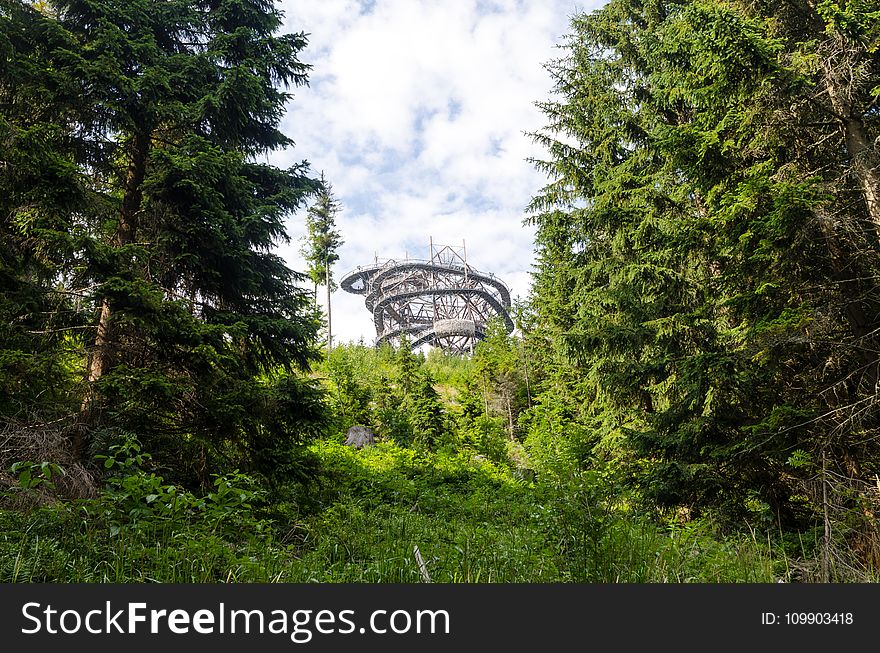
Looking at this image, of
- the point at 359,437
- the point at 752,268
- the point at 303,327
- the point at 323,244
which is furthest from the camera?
the point at 323,244

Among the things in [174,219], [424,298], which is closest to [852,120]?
[174,219]

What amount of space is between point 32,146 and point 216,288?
9.53ft

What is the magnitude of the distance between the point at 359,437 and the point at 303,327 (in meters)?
12.4

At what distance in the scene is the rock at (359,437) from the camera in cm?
1894

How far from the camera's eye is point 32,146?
18.1ft

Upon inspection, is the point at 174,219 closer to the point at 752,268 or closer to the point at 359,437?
the point at 752,268

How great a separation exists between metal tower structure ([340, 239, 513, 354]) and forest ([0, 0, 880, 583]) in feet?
106

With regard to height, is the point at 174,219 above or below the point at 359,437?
above

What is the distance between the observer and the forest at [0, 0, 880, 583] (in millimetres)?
4016

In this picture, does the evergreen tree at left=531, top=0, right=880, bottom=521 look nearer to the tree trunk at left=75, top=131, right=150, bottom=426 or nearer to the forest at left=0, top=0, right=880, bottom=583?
the forest at left=0, top=0, right=880, bottom=583

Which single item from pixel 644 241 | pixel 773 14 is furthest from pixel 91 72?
pixel 773 14

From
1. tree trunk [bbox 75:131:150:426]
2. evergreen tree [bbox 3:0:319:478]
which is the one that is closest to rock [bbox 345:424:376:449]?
evergreen tree [bbox 3:0:319:478]

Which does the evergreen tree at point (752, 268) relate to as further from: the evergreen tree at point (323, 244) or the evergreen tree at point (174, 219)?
the evergreen tree at point (323, 244)

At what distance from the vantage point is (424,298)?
4288cm
